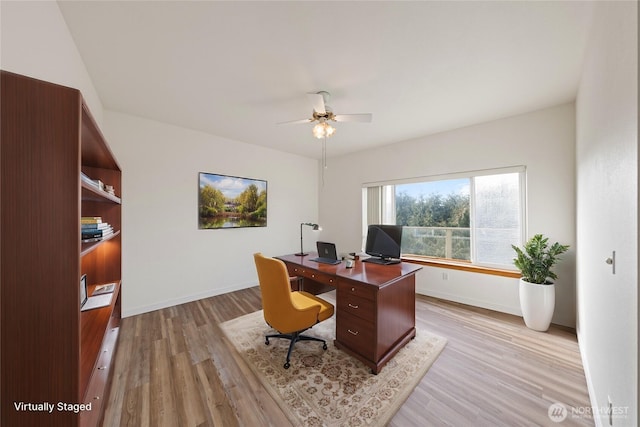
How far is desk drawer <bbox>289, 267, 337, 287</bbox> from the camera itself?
7.22 ft

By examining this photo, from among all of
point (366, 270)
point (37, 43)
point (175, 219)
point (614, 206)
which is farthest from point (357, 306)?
point (175, 219)

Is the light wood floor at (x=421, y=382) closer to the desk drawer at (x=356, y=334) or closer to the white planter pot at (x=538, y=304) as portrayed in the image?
the white planter pot at (x=538, y=304)

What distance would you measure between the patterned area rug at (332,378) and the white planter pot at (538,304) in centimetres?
114

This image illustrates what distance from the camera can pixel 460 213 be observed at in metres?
3.54

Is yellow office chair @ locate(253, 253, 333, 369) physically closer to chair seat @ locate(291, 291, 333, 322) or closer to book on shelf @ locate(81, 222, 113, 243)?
chair seat @ locate(291, 291, 333, 322)

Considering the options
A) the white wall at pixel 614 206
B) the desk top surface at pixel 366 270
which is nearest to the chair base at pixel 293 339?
the desk top surface at pixel 366 270

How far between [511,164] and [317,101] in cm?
275

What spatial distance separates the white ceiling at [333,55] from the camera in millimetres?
1455

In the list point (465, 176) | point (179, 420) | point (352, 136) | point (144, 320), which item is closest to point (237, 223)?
point (144, 320)

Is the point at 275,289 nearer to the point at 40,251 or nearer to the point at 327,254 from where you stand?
the point at 327,254

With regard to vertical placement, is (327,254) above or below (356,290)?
above

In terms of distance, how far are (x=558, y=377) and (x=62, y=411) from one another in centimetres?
317

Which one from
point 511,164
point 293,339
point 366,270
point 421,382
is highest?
point 511,164

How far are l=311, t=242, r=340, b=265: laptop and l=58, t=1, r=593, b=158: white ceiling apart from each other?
1667 mm
